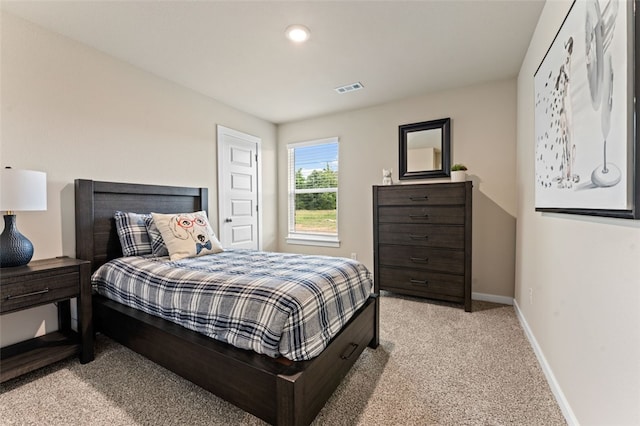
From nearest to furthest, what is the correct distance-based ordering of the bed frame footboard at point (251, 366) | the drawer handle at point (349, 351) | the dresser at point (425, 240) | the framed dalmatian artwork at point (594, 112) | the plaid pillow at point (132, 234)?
1. the framed dalmatian artwork at point (594, 112)
2. the bed frame footboard at point (251, 366)
3. the drawer handle at point (349, 351)
4. the plaid pillow at point (132, 234)
5. the dresser at point (425, 240)

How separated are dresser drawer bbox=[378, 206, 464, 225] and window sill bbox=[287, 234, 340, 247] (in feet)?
3.68

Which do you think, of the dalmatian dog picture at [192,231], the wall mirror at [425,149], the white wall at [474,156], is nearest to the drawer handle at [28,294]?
the dalmatian dog picture at [192,231]

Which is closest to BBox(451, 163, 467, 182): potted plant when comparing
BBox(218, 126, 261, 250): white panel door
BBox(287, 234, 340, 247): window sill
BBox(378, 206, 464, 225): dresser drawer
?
BBox(378, 206, 464, 225): dresser drawer

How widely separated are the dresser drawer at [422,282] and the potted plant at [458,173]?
3.45 feet

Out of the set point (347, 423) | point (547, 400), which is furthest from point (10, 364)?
point (547, 400)

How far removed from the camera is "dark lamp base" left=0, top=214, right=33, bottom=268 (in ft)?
5.95

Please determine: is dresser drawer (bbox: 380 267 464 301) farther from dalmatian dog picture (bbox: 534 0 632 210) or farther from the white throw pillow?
the white throw pillow

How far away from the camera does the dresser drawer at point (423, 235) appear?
9.62ft

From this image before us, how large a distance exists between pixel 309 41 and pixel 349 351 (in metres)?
2.42

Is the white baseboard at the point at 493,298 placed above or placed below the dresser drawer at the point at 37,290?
below

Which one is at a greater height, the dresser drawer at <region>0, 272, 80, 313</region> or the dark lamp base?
the dark lamp base

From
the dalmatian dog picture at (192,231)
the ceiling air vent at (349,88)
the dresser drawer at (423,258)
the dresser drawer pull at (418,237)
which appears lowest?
the dresser drawer at (423,258)

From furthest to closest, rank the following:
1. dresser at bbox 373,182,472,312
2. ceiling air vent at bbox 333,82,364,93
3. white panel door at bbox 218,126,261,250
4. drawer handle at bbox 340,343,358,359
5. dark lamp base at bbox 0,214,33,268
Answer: white panel door at bbox 218,126,261,250 < ceiling air vent at bbox 333,82,364,93 < dresser at bbox 373,182,472,312 < dark lamp base at bbox 0,214,33,268 < drawer handle at bbox 340,343,358,359

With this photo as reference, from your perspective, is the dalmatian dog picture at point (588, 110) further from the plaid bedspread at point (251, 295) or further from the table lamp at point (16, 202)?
the table lamp at point (16, 202)
